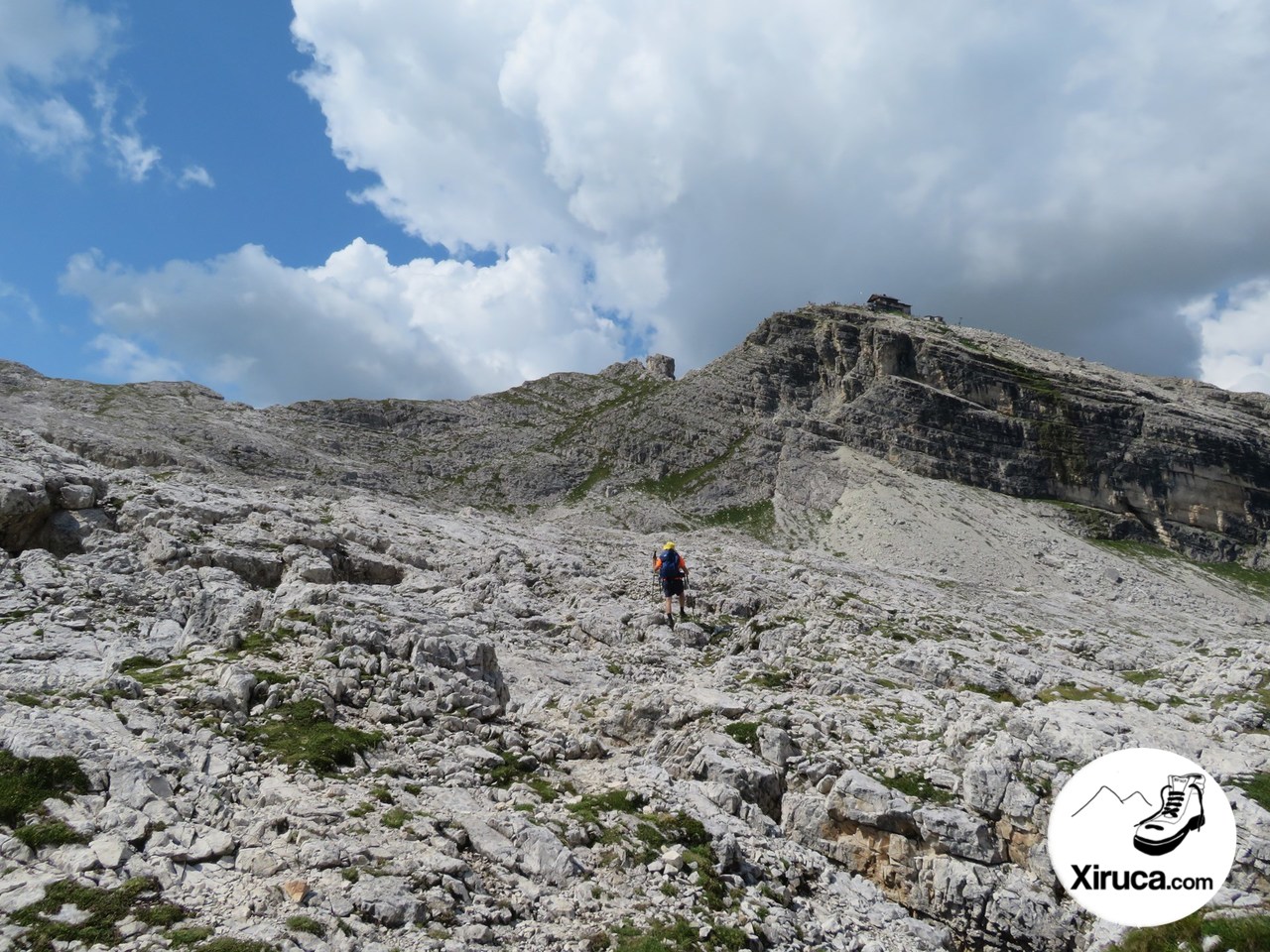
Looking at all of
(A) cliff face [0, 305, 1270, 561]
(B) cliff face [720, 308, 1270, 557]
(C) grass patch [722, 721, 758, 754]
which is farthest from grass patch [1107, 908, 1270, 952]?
(B) cliff face [720, 308, 1270, 557]

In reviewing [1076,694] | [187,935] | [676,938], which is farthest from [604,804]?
[1076,694]

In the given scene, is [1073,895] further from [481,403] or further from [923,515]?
[481,403]

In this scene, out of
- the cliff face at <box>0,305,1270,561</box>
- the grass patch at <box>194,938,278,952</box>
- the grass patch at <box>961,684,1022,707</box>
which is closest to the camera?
the grass patch at <box>194,938,278,952</box>

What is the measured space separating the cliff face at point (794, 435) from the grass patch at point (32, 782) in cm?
7931

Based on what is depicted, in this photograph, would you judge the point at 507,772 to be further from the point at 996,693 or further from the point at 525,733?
the point at 996,693

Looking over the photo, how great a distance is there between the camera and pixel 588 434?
11588 cm

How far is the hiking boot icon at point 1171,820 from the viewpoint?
40.4 feet

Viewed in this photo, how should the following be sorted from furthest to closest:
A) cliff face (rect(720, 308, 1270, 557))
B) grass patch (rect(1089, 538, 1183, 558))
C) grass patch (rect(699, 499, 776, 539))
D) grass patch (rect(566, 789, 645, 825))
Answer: cliff face (rect(720, 308, 1270, 557)) → grass patch (rect(1089, 538, 1183, 558)) → grass patch (rect(699, 499, 776, 539)) → grass patch (rect(566, 789, 645, 825))

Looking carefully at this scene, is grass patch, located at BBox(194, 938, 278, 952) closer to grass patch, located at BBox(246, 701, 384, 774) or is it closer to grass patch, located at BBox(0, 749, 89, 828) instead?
grass patch, located at BBox(0, 749, 89, 828)

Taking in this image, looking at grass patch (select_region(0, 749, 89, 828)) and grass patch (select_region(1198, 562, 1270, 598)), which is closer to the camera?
grass patch (select_region(0, 749, 89, 828))

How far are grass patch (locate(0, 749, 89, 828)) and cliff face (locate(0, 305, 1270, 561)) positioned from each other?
79.3 metres

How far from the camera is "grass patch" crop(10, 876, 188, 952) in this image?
854 centimetres

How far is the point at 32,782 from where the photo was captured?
11.0 meters

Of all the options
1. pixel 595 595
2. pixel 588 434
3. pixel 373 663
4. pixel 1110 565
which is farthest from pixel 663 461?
pixel 373 663
